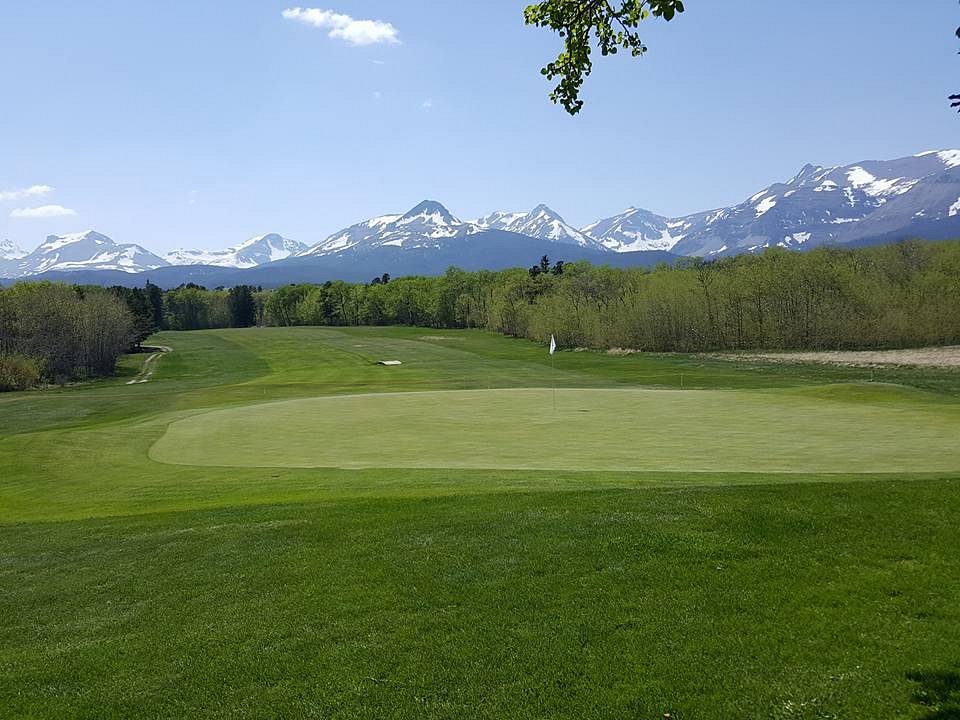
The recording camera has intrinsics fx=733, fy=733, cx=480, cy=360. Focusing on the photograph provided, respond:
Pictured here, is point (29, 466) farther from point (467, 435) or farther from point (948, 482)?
point (948, 482)

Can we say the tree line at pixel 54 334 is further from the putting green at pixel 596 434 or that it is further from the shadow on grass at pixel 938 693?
the shadow on grass at pixel 938 693

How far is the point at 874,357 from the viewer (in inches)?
2781

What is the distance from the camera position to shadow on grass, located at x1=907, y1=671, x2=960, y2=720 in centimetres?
575

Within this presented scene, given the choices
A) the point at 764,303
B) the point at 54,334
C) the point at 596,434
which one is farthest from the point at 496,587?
the point at 764,303

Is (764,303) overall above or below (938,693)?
above

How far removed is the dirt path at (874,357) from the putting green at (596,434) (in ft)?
111

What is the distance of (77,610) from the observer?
9.55 metres

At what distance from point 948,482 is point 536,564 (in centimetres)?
790

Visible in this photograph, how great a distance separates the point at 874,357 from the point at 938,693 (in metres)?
73.2

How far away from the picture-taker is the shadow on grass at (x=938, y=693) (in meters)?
5.75

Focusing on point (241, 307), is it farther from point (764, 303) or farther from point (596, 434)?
point (596, 434)

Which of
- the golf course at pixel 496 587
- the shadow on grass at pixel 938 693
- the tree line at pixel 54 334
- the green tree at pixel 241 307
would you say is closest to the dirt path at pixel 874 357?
the golf course at pixel 496 587

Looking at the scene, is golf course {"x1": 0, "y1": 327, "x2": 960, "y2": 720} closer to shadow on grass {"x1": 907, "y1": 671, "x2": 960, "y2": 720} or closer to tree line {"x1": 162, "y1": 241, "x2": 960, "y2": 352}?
shadow on grass {"x1": 907, "y1": 671, "x2": 960, "y2": 720}

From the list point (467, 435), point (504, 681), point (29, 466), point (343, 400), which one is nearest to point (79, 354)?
point (343, 400)
